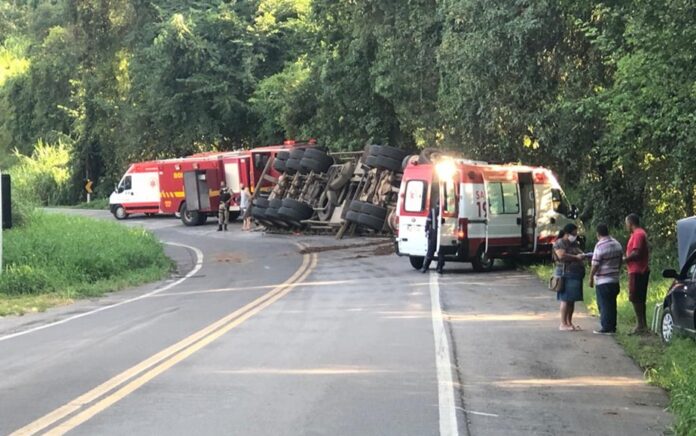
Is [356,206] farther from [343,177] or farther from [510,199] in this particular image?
[510,199]

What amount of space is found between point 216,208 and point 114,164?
22972 mm

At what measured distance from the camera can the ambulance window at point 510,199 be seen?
70.0 feet

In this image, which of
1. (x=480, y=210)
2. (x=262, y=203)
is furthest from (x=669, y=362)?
(x=262, y=203)

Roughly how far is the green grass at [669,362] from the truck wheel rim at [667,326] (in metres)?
0.13

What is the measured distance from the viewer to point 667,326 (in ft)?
37.0

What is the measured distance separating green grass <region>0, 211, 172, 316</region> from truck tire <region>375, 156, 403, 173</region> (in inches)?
333

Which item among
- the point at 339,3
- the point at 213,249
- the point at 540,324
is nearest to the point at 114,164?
the point at 339,3

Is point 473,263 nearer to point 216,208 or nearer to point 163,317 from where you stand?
point 163,317

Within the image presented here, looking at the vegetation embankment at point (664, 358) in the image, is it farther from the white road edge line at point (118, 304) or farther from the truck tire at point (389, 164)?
the truck tire at point (389, 164)

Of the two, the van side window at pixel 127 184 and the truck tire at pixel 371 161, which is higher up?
the truck tire at pixel 371 161

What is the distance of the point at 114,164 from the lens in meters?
61.1

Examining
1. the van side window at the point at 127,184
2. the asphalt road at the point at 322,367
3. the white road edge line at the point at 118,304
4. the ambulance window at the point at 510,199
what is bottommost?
the white road edge line at the point at 118,304

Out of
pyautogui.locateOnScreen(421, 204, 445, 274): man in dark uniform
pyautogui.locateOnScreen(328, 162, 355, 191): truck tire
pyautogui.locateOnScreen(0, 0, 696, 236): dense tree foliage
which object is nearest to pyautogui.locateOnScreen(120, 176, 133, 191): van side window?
pyautogui.locateOnScreen(0, 0, 696, 236): dense tree foliage

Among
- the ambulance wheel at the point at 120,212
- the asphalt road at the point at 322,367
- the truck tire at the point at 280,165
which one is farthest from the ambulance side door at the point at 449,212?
the ambulance wheel at the point at 120,212
